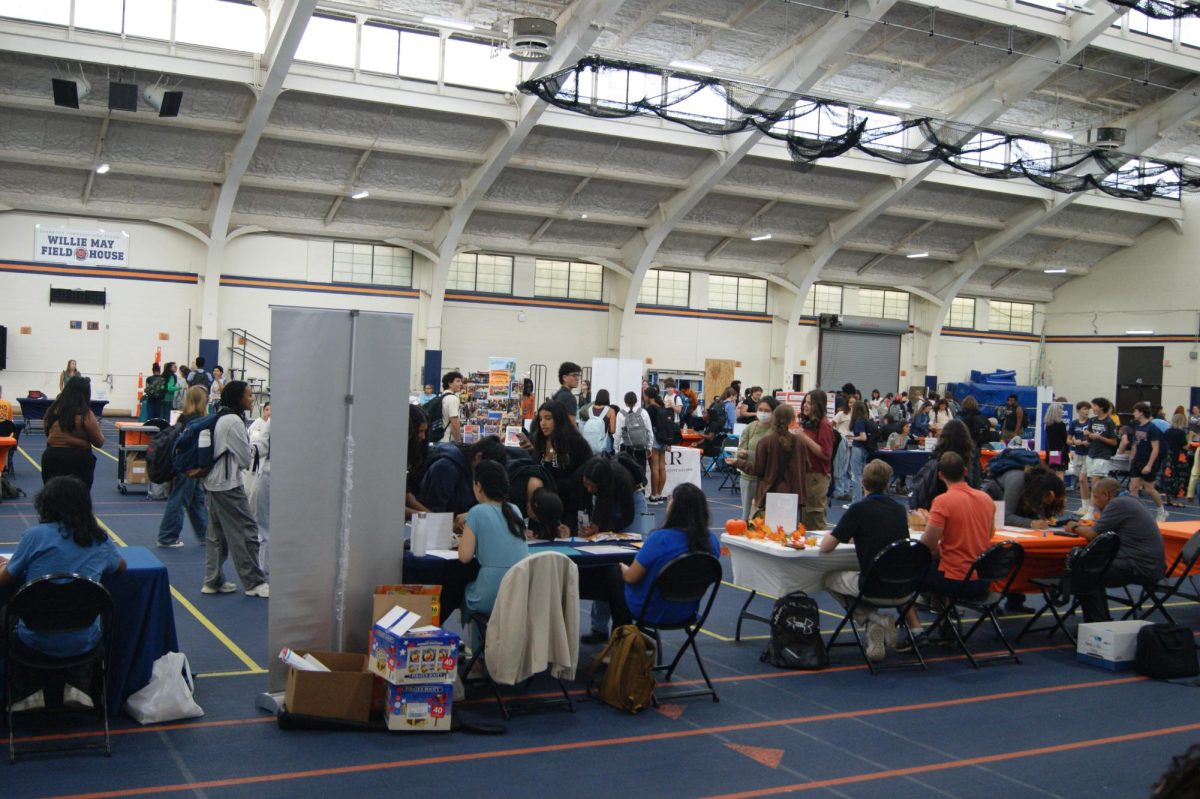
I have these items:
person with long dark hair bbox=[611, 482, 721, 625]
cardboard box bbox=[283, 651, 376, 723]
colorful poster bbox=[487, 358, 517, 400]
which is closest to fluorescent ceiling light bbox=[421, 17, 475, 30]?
colorful poster bbox=[487, 358, 517, 400]

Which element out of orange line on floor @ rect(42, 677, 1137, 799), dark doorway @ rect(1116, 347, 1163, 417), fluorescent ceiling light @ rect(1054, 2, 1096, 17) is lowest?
orange line on floor @ rect(42, 677, 1137, 799)

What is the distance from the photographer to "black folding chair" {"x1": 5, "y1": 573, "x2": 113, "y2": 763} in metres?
4.05

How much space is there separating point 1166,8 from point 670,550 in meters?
10.8

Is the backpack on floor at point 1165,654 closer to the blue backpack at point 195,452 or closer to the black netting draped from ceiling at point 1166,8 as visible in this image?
the blue backpack at point 195,452

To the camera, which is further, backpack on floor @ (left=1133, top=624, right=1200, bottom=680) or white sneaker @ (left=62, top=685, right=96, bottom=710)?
backpack on floor @ (left=1133, top=624, right=1200, bottom=680)

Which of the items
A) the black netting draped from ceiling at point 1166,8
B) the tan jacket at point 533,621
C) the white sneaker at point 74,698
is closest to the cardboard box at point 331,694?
the tan jacket at point 533,621

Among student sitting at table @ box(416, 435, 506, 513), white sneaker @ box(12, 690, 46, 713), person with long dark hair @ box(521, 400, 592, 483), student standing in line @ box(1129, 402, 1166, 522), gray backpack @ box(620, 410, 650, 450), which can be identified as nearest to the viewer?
white sneaker @ box(12, 690, 46, 713)

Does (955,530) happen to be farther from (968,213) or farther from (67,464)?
(968,213)

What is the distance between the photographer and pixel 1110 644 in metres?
6.30

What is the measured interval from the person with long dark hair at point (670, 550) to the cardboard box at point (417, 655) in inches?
42.6

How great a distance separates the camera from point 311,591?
489 cm

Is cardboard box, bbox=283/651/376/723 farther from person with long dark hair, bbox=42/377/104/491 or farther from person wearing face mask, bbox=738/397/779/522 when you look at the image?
person wearing face mask, bbox=738/397/779/522

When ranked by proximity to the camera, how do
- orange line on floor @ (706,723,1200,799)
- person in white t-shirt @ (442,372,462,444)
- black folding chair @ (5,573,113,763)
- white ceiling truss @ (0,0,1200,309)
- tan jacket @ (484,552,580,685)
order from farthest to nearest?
white ceiling truss @ (0,0,1200,309) → person in white t-shirt @ (442,372,462,444) → tan jacket @ (484,552,580,685) → orange line on floor @ (706,723,1200,799) → black folding chair @ (5,573,113,763)

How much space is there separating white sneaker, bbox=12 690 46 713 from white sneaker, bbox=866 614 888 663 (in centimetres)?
433
